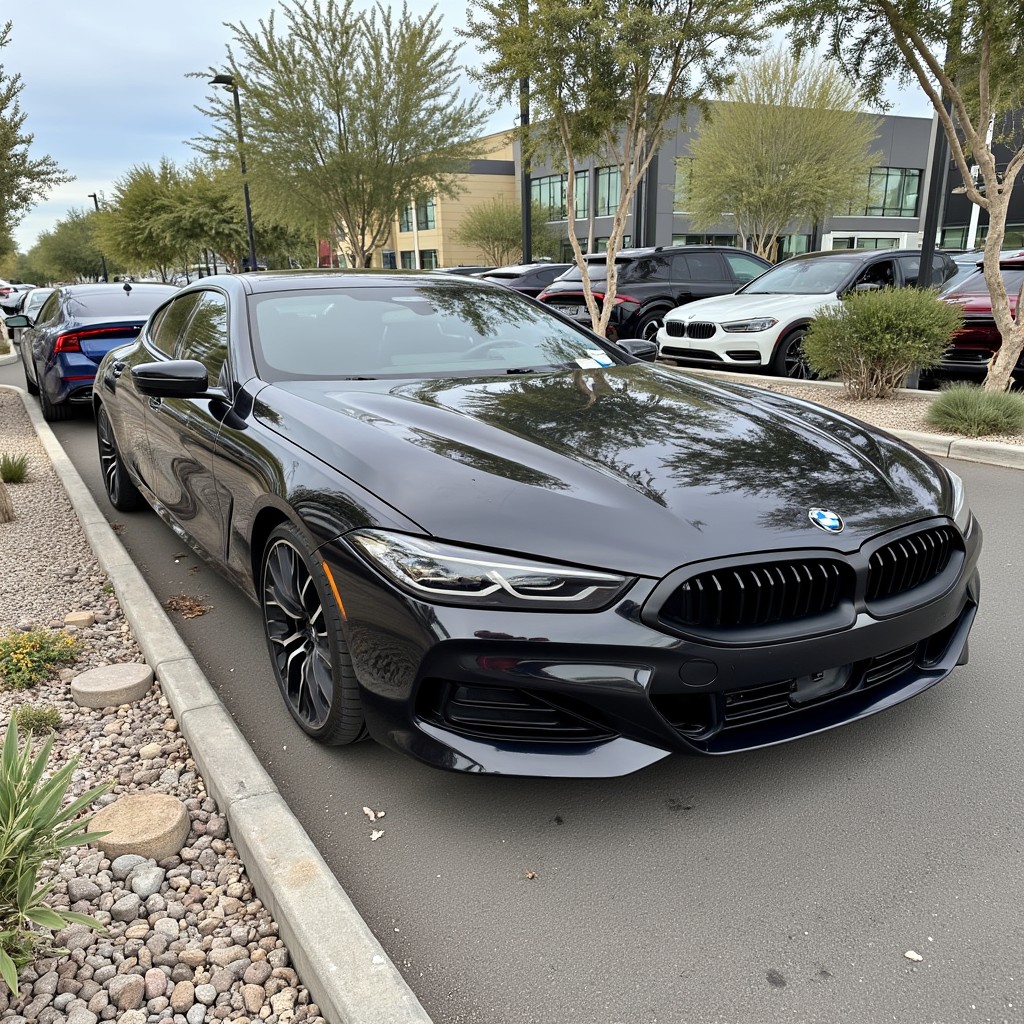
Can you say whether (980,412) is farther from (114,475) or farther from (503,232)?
(503,232)

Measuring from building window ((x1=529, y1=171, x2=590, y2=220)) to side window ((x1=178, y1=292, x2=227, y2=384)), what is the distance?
5127 centimetres

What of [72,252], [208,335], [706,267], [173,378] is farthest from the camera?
[72,252]

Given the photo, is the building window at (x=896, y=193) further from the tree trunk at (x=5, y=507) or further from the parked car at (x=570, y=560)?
the parked car at (x=570, y=560)

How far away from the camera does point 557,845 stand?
2.42 m

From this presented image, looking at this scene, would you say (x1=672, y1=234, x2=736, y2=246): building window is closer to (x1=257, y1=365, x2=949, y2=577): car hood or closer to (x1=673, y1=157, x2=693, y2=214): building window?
(x1=673, y1=157, x2=693, y2=214): building window

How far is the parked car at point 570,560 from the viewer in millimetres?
2168

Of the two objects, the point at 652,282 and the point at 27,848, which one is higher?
the point at 652,282

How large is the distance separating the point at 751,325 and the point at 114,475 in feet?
24.5

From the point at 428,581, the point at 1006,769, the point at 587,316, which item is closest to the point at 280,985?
the point at 428,581

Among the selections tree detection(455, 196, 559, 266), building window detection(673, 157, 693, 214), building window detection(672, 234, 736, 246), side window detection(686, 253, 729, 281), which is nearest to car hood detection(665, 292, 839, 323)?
side window detection(686, 253, 729, 281)

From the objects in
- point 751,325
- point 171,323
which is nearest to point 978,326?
point 751,325

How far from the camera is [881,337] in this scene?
8578 millimetres

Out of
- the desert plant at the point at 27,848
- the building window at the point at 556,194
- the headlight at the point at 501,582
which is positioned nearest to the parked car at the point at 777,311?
the headlight at the point at 501,582

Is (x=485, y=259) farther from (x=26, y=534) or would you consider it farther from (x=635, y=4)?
(x=26, y=534)
